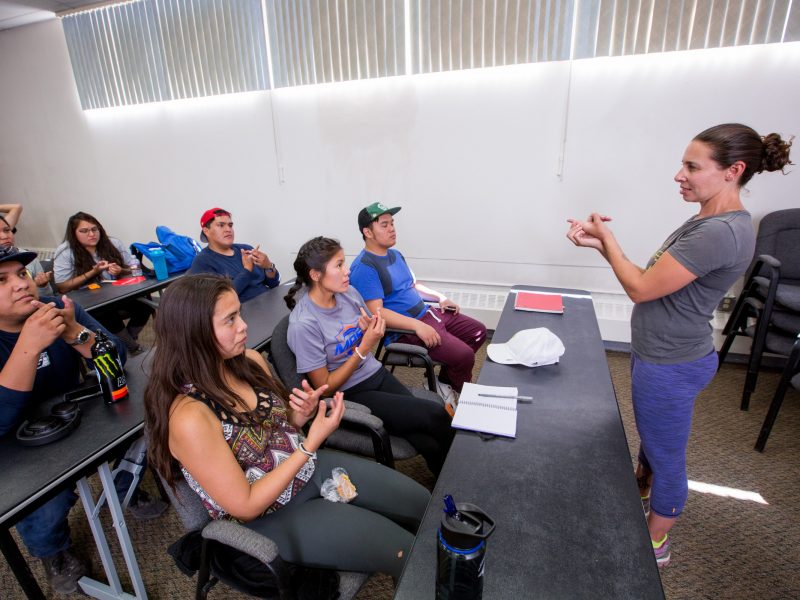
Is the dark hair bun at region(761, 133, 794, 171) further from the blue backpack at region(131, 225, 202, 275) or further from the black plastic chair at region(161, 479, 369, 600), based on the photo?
the blue backpack at region(131, 225, 202, 275)

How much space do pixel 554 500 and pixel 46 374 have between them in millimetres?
1660

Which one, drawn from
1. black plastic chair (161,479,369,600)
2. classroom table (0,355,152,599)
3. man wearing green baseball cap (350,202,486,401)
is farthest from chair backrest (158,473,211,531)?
man wearing green baseball cap (350,202,486,401)

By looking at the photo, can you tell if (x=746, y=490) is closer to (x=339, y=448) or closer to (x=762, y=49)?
(x=339, y=448)

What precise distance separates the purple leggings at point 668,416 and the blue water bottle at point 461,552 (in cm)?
93

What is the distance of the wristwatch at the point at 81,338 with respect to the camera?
1.47 m

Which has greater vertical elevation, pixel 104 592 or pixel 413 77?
pixel 413 77

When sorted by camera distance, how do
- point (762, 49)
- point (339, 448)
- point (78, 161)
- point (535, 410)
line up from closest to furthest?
point (535, 410) < point (339, 448) < point (762, 49) < point (78, 161)

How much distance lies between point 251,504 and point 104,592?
102 centimetres

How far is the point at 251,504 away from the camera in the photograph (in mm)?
994

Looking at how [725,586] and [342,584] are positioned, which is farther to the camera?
[725,586]

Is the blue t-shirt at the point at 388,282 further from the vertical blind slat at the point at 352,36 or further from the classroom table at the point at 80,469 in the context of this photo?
the vertical blind slat at the point at 352,36

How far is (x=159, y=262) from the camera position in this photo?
300cm

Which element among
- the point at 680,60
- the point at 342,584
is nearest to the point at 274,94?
the point at 680,60

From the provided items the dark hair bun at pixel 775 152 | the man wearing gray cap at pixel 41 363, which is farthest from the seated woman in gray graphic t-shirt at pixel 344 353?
the dark hair bun at pixel 775 152
